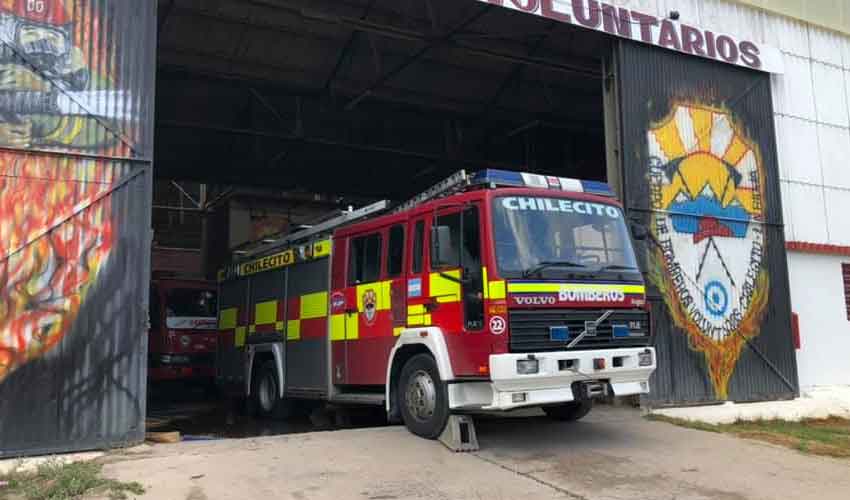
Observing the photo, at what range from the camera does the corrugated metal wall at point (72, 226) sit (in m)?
6.94

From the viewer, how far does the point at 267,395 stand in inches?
448

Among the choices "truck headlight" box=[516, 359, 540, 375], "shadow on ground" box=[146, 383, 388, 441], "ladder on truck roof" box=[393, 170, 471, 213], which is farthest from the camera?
"shadow on ground" box=[146, 383, 388, 441]

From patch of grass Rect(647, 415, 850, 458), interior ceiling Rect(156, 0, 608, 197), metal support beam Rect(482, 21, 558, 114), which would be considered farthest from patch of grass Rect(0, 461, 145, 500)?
metal support beam Rect(482, 21, 558, 114)

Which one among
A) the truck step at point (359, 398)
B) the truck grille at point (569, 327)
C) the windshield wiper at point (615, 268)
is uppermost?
the windshield wiper at point (615, 268)

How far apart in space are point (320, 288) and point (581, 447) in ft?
13.4

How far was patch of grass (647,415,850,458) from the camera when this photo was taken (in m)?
8.78

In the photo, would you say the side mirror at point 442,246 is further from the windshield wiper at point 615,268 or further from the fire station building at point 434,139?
the fire station building at point 434,139

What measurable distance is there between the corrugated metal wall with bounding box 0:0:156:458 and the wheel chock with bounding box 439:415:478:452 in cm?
319

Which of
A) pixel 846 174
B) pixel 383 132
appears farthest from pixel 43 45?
pixel 846 174

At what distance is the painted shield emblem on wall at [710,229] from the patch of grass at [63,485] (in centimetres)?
795

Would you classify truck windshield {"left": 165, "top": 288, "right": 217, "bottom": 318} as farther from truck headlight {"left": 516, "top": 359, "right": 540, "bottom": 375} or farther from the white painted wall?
the white painted wall

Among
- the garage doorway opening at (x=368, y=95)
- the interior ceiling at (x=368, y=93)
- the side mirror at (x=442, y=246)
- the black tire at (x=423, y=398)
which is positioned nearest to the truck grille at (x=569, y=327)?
the side mirror at (x=442, y=246)

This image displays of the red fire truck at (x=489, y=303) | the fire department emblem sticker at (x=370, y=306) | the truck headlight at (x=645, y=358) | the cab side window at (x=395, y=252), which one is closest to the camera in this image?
the red fire truck at (x=489, y=303)

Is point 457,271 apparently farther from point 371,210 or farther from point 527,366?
point 371,210
